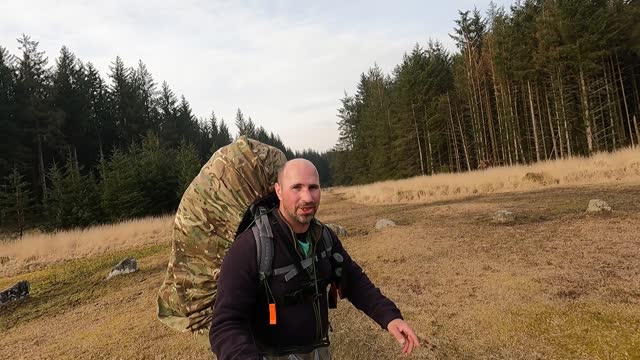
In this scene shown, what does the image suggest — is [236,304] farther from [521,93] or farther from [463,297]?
[521,93]

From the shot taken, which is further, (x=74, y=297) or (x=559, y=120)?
(x=559, y=120)

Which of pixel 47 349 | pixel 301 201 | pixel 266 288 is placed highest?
pixel 301 201

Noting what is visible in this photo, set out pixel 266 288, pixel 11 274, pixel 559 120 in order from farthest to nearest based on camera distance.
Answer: pixel 559 120 < pixel 11 274 < pixel 266 288

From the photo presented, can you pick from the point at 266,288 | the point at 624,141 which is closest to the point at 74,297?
the point at 266,288

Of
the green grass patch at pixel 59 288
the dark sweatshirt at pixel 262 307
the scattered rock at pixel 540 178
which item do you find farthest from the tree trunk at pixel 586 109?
the dark sweatshirt at pixel 262 307

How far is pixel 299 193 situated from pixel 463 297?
3907mm

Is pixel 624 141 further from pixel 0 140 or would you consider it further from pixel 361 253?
pixel 0 140

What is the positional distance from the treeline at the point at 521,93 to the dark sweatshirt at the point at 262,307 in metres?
28.6

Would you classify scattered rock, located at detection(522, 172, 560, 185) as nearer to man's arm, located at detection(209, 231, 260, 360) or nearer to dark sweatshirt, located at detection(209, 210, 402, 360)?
dark sweatshirt, located at detection(209, 210, 402, 360)

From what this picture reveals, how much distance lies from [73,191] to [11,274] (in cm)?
1742

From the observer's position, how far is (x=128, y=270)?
9.61 meters

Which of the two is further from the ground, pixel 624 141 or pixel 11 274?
pixel 624 141

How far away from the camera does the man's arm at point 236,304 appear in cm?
194

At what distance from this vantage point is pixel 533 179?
1661cm
